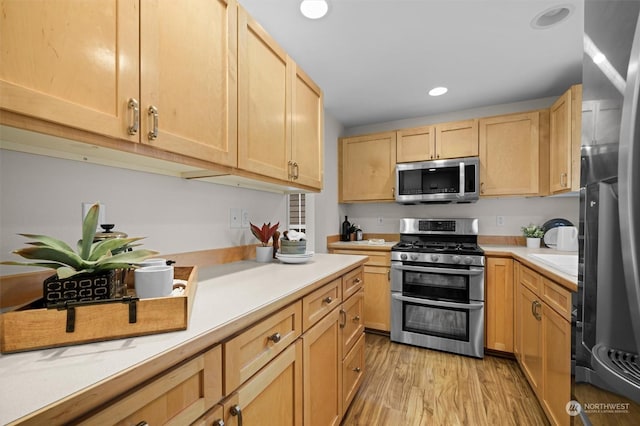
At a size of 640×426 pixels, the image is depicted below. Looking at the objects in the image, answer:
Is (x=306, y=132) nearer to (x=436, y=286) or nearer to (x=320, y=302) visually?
(x=320, y=302)

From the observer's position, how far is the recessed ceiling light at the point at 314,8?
5.03 feet

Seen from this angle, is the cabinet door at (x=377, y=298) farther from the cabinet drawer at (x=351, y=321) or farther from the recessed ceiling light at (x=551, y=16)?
the recessed ceiling light at (x=551, y=16)

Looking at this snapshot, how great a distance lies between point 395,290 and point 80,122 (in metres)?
2.62

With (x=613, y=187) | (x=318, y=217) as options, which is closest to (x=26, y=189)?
(x=613, y=187)

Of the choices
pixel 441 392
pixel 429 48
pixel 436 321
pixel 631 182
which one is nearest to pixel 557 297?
pixel 441 392

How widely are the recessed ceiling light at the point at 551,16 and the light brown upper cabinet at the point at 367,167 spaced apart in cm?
151

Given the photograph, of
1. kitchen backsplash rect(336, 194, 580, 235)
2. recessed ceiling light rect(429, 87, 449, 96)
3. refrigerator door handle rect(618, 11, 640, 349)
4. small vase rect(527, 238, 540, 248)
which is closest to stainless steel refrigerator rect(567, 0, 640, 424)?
refrigerator door handle rect(618, 11, 640, 349)

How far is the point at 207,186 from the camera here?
4.90ft

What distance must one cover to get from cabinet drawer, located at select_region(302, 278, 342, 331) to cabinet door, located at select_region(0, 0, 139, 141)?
2.87ft

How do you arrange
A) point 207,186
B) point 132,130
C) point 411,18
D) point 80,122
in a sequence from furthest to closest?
1. point 411,18
2. point 207,186
3. point 132,130
4. point 80,122

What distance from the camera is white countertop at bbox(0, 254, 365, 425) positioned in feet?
1.33

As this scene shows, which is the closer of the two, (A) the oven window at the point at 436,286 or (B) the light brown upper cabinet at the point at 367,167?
(A) the oven window at the point at 436,286

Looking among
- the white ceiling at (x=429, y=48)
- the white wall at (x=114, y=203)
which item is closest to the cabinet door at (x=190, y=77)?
the white wall at (x=114, y=203)

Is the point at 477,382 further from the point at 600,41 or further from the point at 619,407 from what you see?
the point at 600,41
